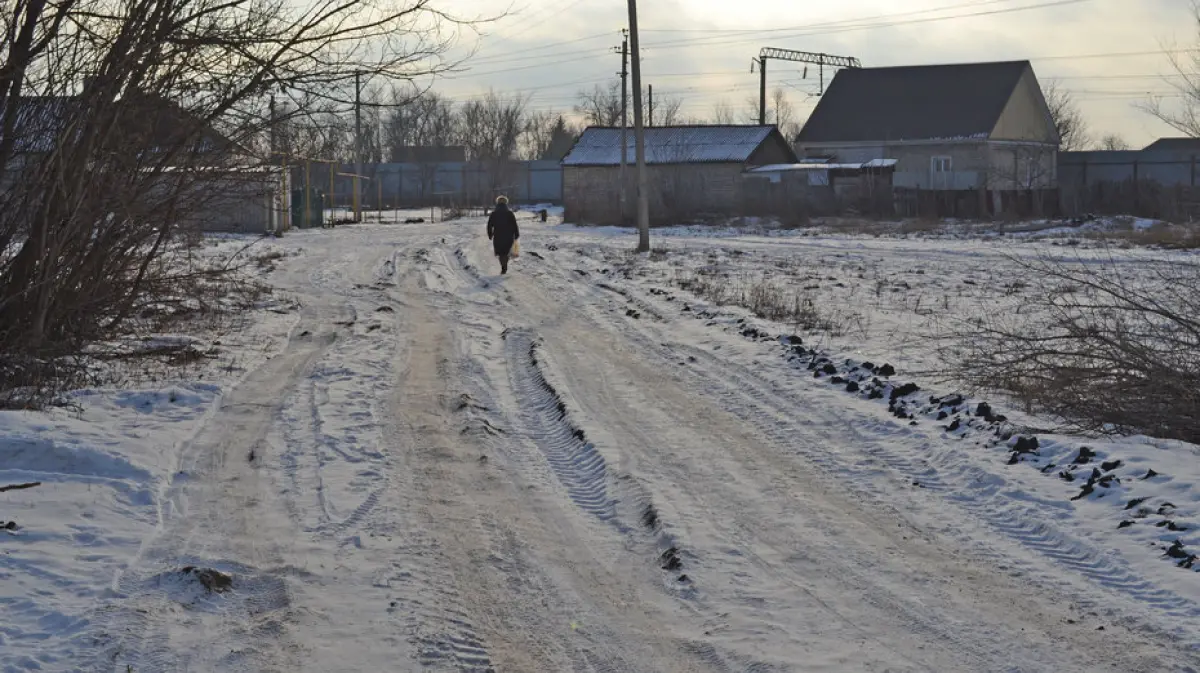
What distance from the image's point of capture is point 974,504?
684 cm

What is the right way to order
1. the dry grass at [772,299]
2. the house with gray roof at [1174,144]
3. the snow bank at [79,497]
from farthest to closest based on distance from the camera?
the house with gray roof at [1174,144]
the dry grass at [772,299]
the snow bank at [79,497]

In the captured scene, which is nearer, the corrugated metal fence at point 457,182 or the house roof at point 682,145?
the house roof at point 682,145

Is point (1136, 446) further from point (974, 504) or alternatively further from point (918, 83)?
point (918, 83)

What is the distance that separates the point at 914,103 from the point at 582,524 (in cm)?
5814

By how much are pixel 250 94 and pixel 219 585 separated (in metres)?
6.47

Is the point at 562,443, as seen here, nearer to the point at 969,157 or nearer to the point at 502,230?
the point at 502,230

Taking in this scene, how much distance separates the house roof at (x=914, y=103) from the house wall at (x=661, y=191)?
6.68 m

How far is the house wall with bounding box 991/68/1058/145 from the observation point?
59500 millimetres

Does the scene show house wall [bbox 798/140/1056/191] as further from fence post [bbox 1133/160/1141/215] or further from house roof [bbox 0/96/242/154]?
house roof [bbox 0/96/242/154]

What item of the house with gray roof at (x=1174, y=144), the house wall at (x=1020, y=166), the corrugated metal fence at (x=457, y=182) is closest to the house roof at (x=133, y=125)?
the house wall at (x=1020, y=166)

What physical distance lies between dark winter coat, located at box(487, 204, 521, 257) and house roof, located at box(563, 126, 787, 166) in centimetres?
3588

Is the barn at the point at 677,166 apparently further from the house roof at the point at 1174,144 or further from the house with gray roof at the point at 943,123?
the house roof at the point at 1174,144

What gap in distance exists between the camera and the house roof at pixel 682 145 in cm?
5891

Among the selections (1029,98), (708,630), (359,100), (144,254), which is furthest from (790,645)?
(1029,98)
